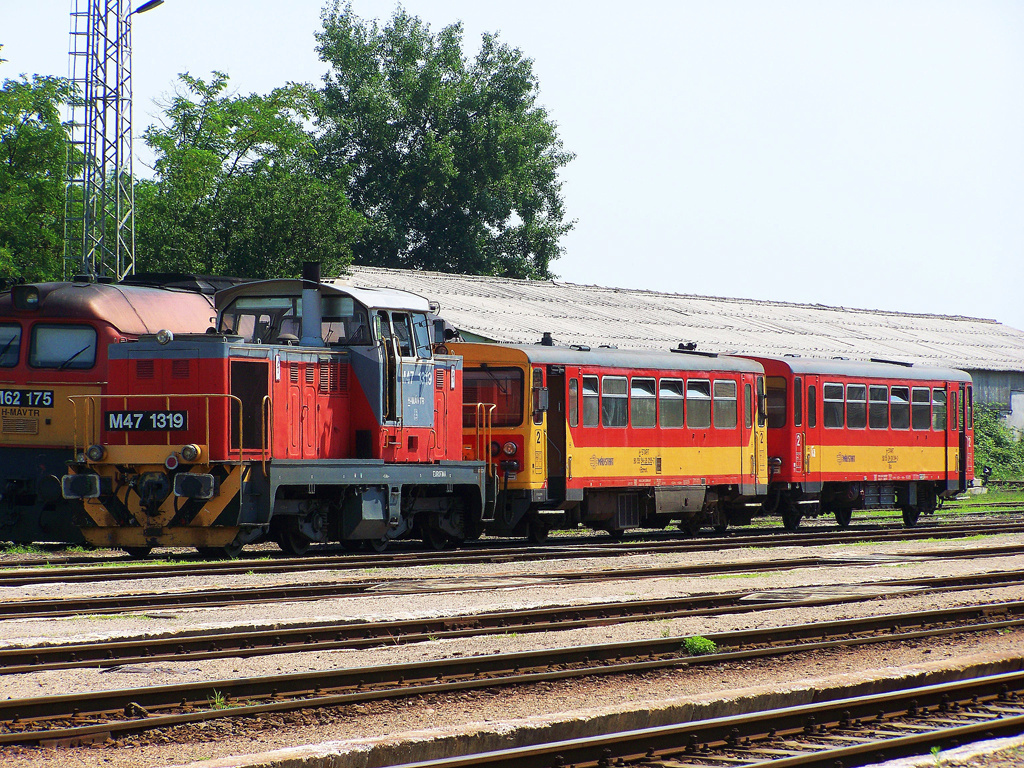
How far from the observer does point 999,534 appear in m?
23.9

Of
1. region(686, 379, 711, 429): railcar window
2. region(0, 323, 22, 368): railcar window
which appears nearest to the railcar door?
region(686, 379, 711, 429): railcar window

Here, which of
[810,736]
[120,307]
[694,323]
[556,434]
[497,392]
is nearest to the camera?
[810,736]

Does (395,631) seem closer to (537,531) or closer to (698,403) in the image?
(537,531)

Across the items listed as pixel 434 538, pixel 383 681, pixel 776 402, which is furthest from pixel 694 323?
pixel 383 681

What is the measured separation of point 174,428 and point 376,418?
9.45 ft

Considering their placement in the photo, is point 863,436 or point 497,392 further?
point 863,436

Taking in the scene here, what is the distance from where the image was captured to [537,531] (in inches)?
861

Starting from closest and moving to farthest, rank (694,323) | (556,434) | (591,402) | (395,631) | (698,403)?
(395,631) < (556,434) < (591,402) < (698,403) < (694,323)

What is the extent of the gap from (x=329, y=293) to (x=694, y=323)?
89.0 ft

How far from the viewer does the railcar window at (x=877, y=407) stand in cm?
2631

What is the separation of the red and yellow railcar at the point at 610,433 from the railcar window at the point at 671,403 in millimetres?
18

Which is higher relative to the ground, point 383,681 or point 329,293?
point 329,293

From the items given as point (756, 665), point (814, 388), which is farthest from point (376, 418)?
point (814, 388)

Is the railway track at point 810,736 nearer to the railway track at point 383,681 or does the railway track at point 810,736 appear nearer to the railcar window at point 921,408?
the railway track at point 383,681
